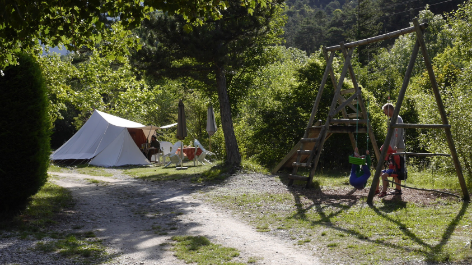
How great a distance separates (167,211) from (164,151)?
11797 mm

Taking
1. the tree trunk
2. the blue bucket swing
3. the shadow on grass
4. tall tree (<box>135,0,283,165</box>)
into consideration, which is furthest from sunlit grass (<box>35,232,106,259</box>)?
the tree trunk

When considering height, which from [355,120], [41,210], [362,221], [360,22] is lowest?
[362,221]

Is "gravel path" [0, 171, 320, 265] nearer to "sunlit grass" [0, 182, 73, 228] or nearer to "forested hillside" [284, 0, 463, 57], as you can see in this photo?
"sunlit grass" [0, 182, 73, 228]

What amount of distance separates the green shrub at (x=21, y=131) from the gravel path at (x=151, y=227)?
876 millimetres

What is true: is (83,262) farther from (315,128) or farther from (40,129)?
(315,128)

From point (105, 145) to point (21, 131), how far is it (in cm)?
1364

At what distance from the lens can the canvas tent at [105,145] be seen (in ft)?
64.0

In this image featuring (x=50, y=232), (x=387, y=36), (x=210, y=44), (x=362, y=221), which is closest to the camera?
(x=50, y=232)

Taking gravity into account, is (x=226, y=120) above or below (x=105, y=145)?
above

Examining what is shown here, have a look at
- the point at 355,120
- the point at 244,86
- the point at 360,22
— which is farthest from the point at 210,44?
the point at 360,22

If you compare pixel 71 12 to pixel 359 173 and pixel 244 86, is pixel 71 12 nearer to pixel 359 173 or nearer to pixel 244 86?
pixel 359 173

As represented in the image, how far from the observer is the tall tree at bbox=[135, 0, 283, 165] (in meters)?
12.2

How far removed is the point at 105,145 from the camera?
66.1 ft

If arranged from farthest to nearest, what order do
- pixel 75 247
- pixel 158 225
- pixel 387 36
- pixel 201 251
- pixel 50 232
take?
pixel 387 36 < pixel 158 225 < pixel 50 232 < pixel 75 247 < pixel 201 251
